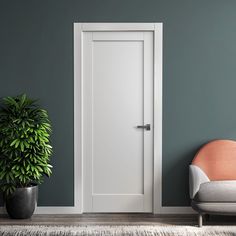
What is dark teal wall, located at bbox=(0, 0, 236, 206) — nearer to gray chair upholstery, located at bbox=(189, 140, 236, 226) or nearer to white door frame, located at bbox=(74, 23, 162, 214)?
white door frame, located at bbox=(74, 23, 162, 214)

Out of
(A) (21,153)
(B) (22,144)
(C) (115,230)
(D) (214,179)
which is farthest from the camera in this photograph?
(D) (214,179)

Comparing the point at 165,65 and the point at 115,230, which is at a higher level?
the point at 165,65

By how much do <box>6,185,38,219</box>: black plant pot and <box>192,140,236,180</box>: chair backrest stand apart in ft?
5.65

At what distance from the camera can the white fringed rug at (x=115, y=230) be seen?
472 centimetres

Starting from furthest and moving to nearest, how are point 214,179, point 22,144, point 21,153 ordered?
point 214,179 < point 21,153 < point 22,144

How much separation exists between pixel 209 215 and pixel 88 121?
1.64 m

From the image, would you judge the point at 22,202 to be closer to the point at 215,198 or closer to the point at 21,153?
the point at 21,153

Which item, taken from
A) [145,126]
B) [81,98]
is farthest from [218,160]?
[81,98]

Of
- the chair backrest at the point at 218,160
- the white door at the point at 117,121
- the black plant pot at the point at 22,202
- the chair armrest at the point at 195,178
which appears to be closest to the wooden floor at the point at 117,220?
the black plant pot at the point at 22,202

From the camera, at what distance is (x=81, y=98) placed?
18.0ft

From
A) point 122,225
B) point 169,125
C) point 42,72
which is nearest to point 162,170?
point 169,125

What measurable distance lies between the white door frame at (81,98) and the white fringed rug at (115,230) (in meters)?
0.63

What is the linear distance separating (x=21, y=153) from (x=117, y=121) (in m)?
1.10

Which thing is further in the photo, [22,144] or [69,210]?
[69,210]
